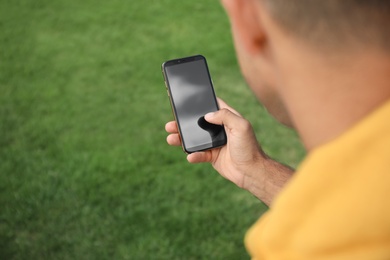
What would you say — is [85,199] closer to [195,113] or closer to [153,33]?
[195,113]

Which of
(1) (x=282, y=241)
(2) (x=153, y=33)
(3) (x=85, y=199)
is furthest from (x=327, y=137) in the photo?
(2) (x=153, y=33)

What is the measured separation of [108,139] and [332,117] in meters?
2.65

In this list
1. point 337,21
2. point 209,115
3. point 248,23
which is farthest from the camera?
point 209,115

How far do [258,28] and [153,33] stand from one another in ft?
11.3

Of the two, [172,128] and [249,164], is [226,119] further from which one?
[172,128]

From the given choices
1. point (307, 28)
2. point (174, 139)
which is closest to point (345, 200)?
point (307, 28)

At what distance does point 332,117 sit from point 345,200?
5.1 inches

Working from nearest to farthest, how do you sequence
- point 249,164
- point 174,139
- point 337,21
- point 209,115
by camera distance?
point 337,21 → point 249,164 → point 209,115 → point 174,139

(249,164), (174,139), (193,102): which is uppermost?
(193,102)

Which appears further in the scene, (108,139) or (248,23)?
(108,139)

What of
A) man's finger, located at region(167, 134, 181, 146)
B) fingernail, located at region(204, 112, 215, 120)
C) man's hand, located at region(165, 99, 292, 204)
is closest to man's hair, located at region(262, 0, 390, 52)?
man's hand, located at region(165, 99, 292, 204)

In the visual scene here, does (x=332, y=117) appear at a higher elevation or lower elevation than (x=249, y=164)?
higher

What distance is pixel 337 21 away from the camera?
2.57ft

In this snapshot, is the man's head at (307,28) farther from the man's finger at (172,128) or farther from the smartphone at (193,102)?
the man's finger at (172,128)
